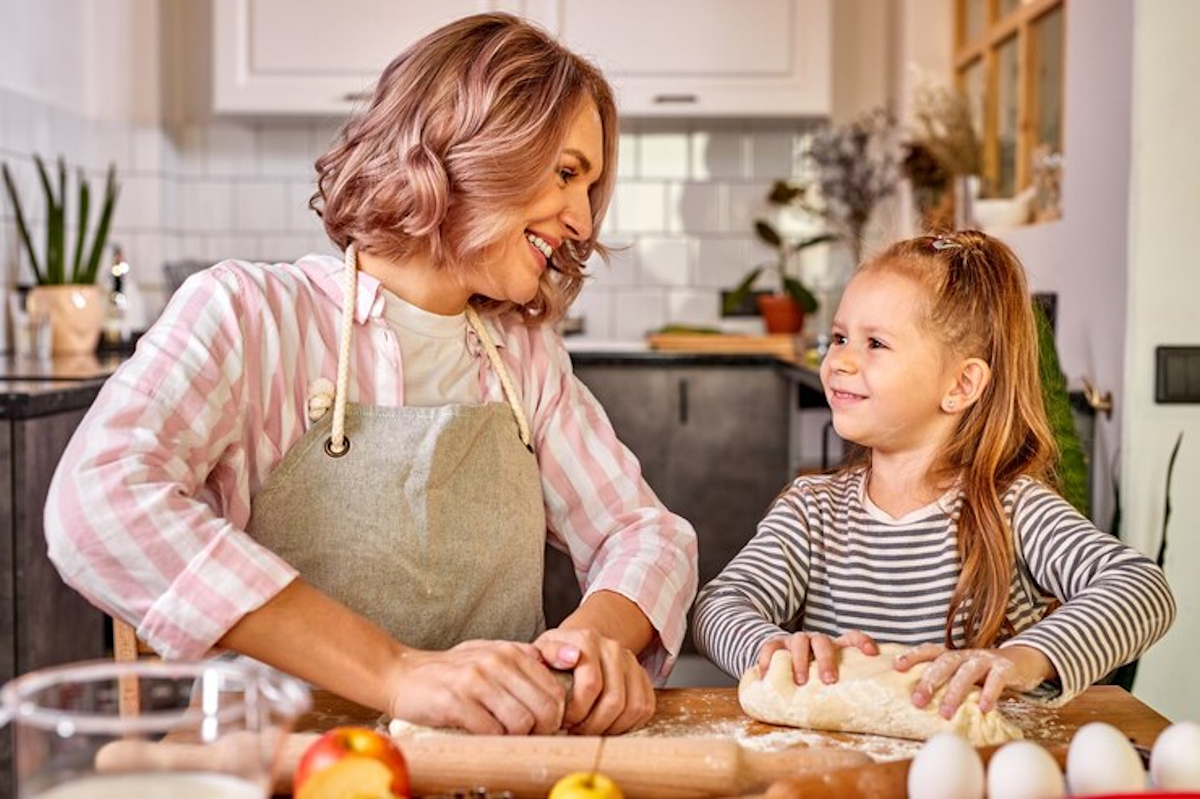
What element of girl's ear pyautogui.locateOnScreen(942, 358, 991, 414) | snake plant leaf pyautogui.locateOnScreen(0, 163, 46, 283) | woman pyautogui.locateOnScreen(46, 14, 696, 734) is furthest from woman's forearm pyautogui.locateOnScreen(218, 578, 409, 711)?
snake plant leaf pyautogui.locateOnScreen(0, 163, 46, 283)

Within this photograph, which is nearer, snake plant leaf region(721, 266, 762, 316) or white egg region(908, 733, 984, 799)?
white egg region(908, 733, 984, 799)

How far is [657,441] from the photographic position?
4086mm

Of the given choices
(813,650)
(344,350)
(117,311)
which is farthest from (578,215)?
(117,311)

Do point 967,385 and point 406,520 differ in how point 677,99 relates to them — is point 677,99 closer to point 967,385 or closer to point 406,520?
point 967,385

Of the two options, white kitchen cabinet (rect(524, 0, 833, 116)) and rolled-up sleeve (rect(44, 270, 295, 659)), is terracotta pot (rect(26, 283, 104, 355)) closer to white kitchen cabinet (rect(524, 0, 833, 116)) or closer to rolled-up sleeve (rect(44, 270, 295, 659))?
white kitchen cabinet (rect(524, 0, 833, 116))

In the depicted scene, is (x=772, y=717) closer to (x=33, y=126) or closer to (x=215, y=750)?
(x=215, y=750)

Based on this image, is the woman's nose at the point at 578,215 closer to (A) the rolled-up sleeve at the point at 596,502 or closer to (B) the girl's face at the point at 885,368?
(A) the rolled-up sleeve at the point at 596,502

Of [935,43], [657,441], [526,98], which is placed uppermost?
[935,43]

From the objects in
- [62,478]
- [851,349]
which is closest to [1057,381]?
[851,349]

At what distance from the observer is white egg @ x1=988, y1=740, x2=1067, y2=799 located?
2.49 feet

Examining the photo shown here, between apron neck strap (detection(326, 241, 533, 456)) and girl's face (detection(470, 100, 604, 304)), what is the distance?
0.18ft

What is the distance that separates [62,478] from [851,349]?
826 mm

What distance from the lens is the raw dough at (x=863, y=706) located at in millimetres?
1170

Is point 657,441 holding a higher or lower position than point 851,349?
lower
